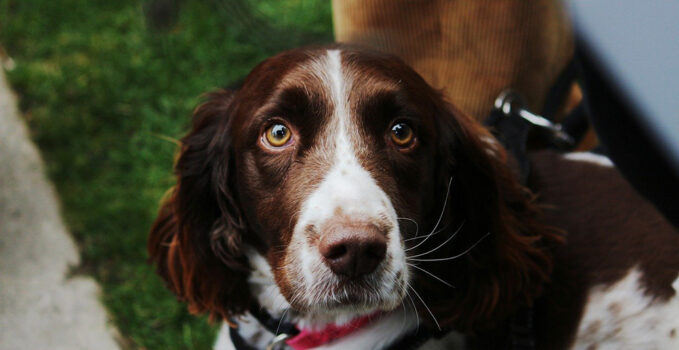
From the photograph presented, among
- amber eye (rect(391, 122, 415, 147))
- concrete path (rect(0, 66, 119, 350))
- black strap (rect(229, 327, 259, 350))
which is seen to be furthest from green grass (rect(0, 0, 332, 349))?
amber eye (rect(391, 122, 415, 147))

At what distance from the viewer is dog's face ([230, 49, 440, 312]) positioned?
5.87 feet

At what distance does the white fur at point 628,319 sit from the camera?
6.98ft

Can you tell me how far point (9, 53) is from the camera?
453cm

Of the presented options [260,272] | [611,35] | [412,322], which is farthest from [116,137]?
Answer: [611,35]

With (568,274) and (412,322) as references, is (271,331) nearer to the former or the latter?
(412,322)

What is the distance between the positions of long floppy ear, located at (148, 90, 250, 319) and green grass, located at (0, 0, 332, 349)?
86cm

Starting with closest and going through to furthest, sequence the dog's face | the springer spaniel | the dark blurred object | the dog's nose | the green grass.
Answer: the dark blurred object, the dog's nose, the dog's face, the springer spaniel, the green grass

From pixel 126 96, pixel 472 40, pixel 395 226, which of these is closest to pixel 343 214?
pixel 395 226

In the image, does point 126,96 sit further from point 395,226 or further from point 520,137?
point 395,226

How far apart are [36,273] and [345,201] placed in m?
2.22

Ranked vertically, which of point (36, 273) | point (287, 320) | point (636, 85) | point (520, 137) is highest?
point (636, 85)

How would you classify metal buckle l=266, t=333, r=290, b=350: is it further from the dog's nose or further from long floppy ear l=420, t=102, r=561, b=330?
the dog's nose

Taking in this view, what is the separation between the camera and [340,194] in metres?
1.80

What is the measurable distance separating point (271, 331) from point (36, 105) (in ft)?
8.55
